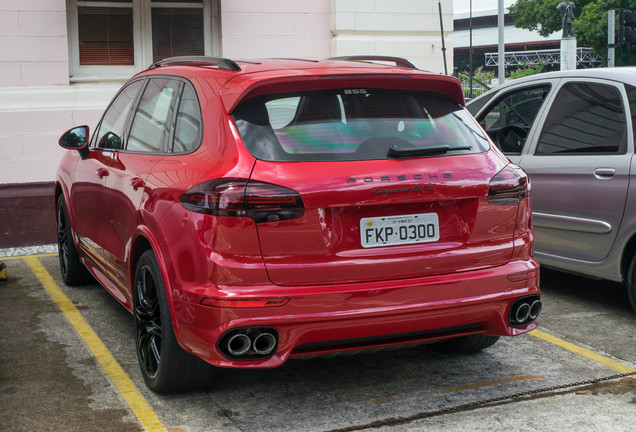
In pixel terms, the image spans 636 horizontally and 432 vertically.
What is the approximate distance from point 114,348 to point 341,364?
1.38 meters

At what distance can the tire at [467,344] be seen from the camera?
4789 mm

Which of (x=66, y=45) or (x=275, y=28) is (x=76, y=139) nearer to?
(x=66, y=45)

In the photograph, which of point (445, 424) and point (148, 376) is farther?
point (148, 376)

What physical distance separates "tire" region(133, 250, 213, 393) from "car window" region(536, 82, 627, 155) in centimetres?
315

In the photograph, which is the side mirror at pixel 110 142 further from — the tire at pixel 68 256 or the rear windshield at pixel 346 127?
the rear windshield at pixel 346 127

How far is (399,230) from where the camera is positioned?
3742mm

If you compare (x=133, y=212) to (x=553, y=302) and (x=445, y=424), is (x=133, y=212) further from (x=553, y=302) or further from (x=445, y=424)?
(x=553, y=302)

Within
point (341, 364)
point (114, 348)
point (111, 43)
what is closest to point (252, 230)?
point (341, 364)

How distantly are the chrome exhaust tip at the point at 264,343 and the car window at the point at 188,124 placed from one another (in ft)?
3.21

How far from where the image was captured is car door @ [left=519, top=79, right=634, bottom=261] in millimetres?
5613

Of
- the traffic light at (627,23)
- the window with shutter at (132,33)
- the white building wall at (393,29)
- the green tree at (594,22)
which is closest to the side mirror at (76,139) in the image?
the window with shutter at (132,33)

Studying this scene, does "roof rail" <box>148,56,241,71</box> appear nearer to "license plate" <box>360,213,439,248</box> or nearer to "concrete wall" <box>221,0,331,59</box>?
"license plate" <box>360,213,439,248</box>

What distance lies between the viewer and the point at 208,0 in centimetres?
1109

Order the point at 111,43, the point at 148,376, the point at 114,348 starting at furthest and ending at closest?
1. the point at 111,43
2. the point at 114,348
3. the point at 148,376
